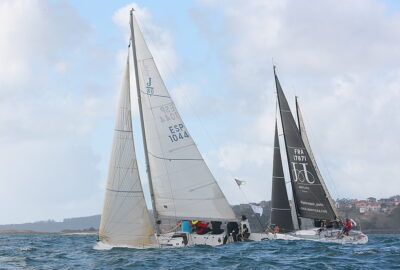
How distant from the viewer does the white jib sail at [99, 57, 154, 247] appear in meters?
32.0

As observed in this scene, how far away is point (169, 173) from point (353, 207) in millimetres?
120792

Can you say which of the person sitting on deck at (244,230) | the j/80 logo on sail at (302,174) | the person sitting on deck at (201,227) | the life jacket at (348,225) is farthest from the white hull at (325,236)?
the person sitting on deck at (201,227)

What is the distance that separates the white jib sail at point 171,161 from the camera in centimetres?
3331

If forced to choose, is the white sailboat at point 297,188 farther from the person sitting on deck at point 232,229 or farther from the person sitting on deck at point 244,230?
the person sitting on deck at point 232,229

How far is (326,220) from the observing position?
45.7 metres

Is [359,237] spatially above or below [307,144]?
below

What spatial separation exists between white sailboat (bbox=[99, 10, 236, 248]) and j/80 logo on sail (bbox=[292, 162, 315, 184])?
12507mm

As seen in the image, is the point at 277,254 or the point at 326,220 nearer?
the point at 277,254

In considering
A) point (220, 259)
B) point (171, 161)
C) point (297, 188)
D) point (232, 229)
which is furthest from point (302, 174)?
point (220, 259)

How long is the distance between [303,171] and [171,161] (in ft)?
48.5

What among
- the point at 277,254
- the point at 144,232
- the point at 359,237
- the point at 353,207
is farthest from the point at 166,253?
the point at 353,207

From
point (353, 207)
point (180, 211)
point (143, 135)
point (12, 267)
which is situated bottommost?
point (12, 267)

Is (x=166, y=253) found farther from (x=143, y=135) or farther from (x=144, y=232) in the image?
(x=143, y=135)

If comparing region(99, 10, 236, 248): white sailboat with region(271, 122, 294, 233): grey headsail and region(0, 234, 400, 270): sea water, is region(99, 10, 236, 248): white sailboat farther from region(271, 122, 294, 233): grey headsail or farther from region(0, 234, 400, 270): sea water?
region(271, 122, 294, 233): grey headsail
